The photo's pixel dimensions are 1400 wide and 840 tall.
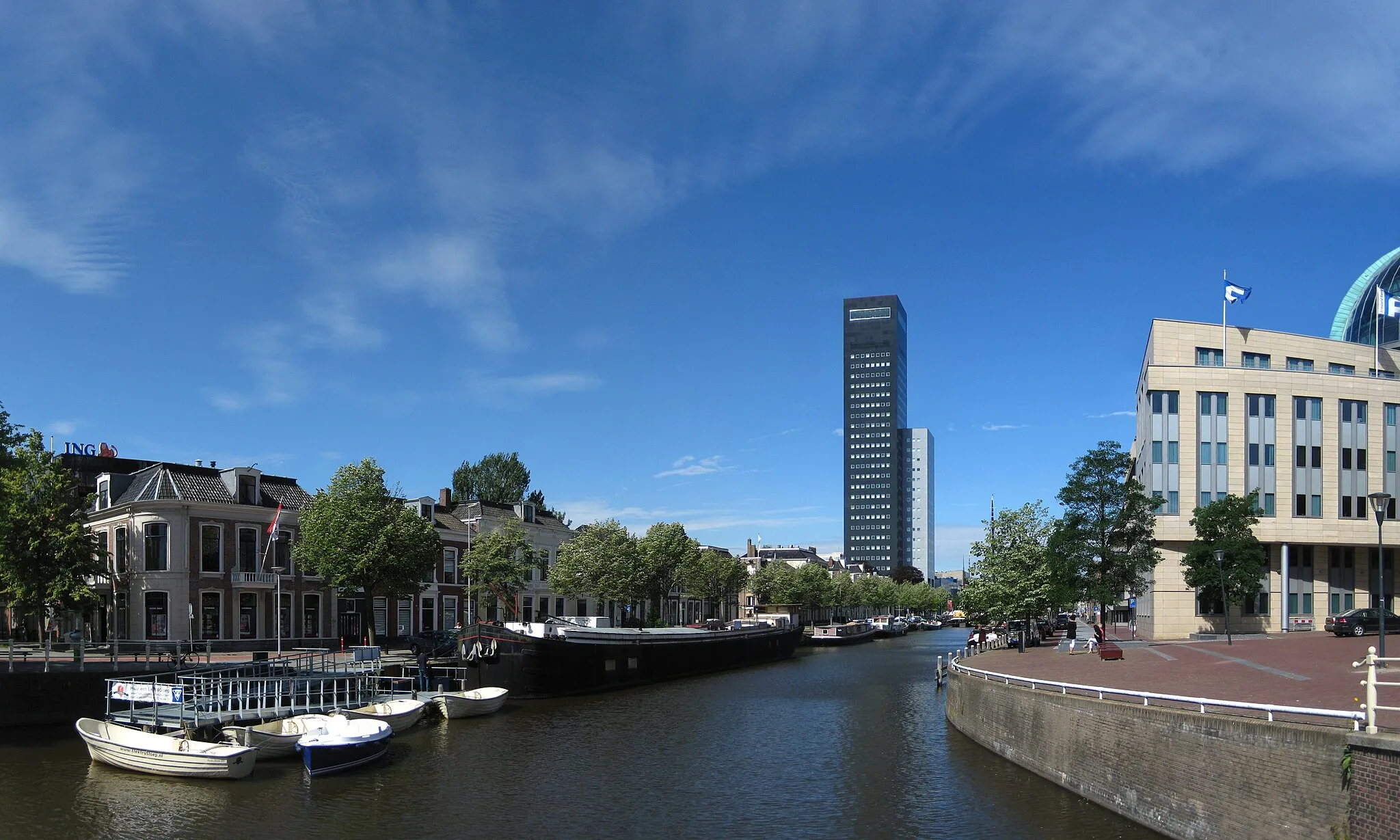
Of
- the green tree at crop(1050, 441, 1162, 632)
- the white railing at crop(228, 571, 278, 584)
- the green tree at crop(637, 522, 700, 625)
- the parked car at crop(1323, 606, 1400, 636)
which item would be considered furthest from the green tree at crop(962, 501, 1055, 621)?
the white railing at crop(228, 571, 278, 584)

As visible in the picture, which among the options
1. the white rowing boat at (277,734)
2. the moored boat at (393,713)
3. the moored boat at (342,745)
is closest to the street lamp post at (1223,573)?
the moored boat at (393,713)

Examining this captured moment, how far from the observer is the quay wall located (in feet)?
58.3

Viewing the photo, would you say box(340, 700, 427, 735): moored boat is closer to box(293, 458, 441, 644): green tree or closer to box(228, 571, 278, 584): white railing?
box(293, 458, 441, 644): green tree

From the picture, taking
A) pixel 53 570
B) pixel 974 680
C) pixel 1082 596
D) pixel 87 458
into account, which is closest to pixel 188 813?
pixel 974 680

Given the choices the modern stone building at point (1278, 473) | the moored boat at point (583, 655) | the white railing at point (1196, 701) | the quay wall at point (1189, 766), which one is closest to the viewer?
the quay wall at point (1189, 766)

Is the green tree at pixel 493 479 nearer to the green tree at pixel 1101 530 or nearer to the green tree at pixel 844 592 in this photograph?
the green tree at pixel 844 592

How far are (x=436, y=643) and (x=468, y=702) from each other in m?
17.1

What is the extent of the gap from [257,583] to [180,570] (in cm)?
488

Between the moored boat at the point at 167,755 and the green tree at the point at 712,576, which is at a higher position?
the moored boat at the point at 167,755

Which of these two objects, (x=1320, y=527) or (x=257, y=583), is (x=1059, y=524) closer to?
(x=1320, y=527)

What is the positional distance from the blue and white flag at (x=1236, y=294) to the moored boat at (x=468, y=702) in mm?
52045

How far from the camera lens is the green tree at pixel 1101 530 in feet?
201

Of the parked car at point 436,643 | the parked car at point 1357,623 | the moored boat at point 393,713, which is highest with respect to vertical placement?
the parked car at point 1357,623

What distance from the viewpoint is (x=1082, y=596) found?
202ft
